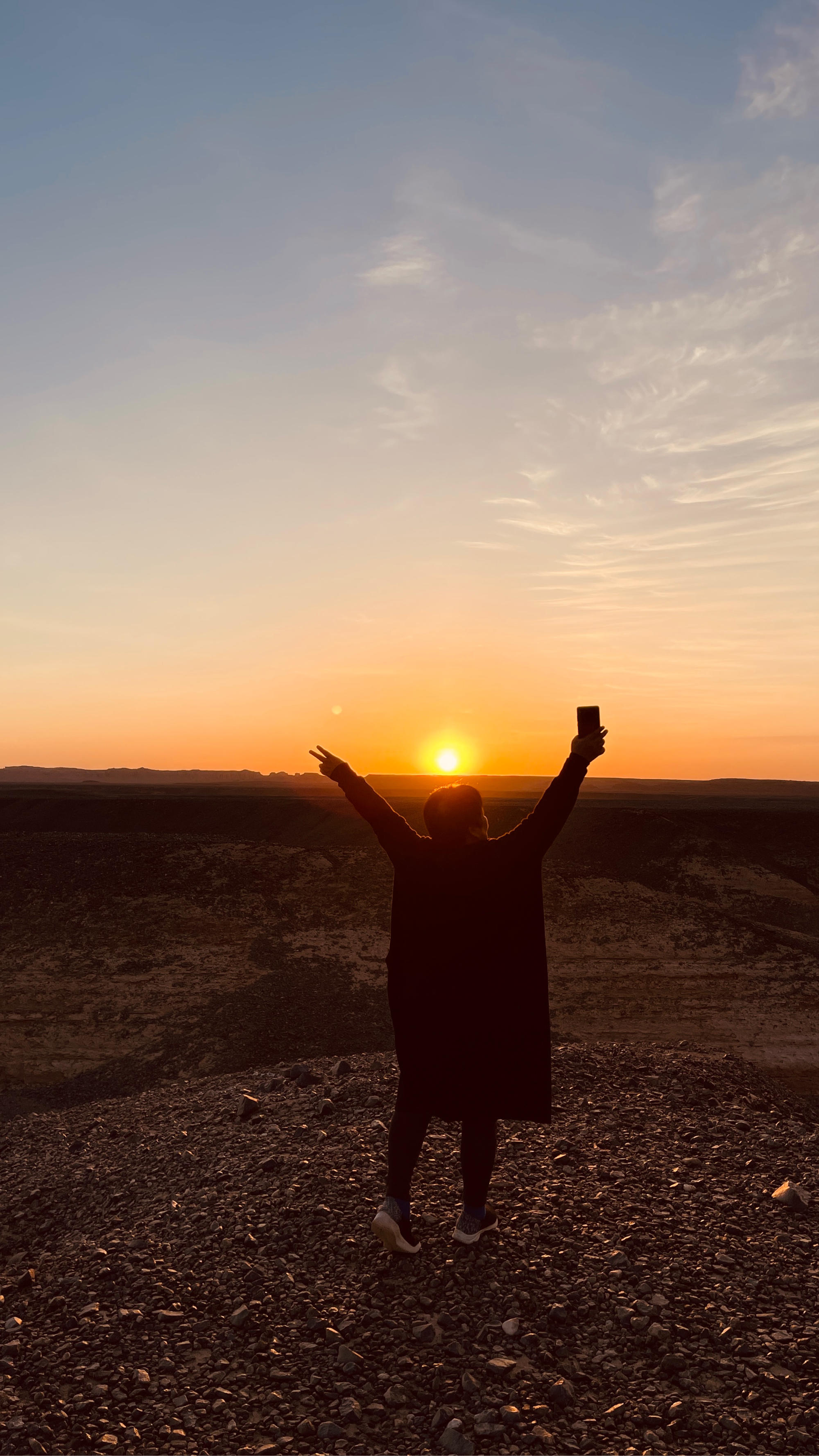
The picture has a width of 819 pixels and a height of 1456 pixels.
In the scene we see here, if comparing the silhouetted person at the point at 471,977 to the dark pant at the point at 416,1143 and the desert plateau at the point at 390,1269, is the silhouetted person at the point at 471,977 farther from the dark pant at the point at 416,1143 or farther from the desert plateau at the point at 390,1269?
the desert plateau at the point at 390,1269

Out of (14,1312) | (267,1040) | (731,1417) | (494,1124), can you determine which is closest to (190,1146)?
(14,1312)

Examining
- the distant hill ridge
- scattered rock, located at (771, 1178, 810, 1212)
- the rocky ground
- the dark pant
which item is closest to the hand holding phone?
the dark pant

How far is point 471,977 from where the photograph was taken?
4.67m

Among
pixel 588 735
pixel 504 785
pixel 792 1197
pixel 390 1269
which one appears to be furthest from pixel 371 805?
pixel 504 785

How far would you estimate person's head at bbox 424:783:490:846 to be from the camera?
15.3 ft

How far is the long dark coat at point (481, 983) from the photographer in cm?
463

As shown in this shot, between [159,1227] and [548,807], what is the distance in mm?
3787

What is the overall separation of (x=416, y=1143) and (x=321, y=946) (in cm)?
1682

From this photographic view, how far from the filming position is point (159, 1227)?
18.5ft

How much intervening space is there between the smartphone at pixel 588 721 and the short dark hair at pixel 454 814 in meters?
0.64

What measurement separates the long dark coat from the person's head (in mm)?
49

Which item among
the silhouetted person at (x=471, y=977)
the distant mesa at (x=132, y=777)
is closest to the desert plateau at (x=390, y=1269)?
the silhouetted person at (x=471, y=977)

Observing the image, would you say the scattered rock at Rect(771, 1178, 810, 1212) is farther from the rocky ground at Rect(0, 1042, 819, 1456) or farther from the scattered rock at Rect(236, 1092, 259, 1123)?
the scattered rock at Rect(236, 1092, 259, 1123)

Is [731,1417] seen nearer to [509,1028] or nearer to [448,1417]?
[448,1417]
